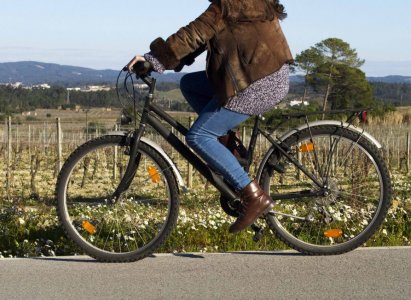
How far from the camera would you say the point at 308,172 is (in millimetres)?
4621

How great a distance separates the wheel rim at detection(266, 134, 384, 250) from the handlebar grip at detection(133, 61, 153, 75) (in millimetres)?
1001

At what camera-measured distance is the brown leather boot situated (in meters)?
4.30

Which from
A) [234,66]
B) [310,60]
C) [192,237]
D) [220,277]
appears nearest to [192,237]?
[192,237]

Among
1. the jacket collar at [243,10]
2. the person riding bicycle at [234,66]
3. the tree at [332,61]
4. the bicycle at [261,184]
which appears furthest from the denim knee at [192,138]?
the tree at [332,61]

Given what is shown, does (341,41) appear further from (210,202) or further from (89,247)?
(89,247)

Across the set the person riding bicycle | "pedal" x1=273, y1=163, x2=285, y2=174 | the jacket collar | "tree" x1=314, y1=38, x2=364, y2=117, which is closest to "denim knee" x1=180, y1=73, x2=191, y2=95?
the person riding bicycle

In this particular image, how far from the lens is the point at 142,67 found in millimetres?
4258

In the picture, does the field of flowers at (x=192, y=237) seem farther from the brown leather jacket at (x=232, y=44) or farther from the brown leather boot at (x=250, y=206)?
the brown leather jacket at (x=232, y=44)

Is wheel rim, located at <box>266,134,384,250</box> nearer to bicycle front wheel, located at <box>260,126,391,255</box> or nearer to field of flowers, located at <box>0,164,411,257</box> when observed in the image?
bicycle front wheel, located at <box>260,126,391,255</box>

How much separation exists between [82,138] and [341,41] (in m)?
22.8

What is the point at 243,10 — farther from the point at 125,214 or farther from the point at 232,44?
the point at 125,214

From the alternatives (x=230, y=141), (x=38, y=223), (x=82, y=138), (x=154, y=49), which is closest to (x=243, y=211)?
(x=230, y=141)

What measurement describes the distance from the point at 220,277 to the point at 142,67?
127 centimetres

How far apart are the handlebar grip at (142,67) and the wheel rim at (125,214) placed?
1.66 ft
